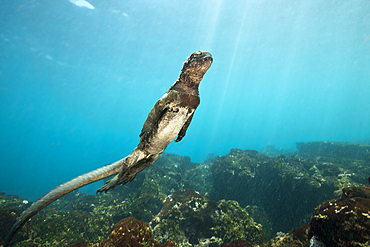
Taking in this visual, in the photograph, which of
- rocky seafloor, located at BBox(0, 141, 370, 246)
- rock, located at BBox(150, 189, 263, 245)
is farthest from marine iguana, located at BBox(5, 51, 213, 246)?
rock, located at BBox(150, 189, 263, 245)

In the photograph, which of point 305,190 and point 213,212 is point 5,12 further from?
point 305,190

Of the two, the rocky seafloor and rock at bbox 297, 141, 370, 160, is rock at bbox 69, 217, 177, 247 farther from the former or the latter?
rock at bbox 297, 141, 370, 160

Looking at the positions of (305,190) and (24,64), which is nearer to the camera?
(305,190)

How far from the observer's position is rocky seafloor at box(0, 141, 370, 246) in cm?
301

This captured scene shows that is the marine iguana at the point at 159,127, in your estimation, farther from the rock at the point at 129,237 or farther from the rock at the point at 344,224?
the rock at the point at 344,224

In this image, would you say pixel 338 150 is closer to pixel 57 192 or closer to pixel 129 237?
pixel 129 237

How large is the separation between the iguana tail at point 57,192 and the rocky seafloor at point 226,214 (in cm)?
180

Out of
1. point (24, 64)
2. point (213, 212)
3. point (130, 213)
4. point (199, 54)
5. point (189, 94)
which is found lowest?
point (213, 212)

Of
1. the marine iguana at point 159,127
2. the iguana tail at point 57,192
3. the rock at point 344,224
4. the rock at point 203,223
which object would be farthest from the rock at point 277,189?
the iguana tail at point 57,192

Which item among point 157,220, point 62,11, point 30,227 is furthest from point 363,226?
point 62,11

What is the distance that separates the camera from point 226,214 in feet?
20.8

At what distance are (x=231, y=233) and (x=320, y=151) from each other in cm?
2661

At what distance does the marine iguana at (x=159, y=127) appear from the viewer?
2.37m

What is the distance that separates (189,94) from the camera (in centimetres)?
248
